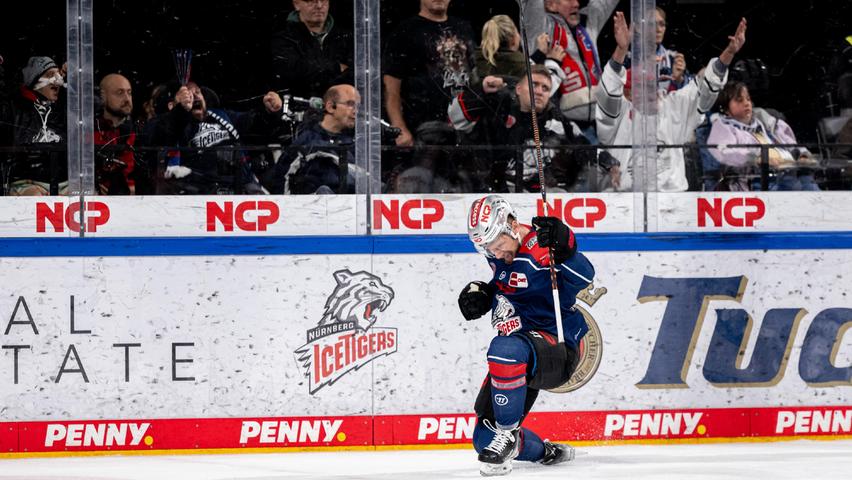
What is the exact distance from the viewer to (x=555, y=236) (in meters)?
3.90

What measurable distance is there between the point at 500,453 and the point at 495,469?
75mm

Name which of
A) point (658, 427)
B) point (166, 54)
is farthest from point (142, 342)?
point (658, 427)

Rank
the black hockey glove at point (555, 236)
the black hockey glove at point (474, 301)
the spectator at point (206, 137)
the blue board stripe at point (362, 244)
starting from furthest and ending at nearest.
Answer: the spectator at point (206, 137) < the blue board stripe at point (362, 244) < the black hockey glove at point (474, 301) < the black hockey glove at point (555, 236)

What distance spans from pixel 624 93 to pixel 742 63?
57 cm

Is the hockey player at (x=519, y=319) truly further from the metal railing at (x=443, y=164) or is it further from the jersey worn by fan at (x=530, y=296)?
the metal railing at (x=443, y=164)

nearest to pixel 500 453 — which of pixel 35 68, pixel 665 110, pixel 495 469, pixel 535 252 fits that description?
pixel 495 469

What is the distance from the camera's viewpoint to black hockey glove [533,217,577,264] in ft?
12.8

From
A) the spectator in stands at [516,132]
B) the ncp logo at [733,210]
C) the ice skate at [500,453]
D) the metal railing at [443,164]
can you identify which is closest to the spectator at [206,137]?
the metal railing at [443,164]

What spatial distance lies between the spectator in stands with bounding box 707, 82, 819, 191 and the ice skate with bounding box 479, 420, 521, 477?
5.76 ft

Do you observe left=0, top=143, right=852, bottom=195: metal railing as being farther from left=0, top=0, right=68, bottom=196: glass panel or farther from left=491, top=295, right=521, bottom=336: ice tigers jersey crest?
left=491, top=295, right=521, bottom=336: ice tigers jersey crest

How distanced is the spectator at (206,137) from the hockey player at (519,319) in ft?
4.09

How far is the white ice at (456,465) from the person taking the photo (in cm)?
409

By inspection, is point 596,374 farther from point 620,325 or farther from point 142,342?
point 142,342

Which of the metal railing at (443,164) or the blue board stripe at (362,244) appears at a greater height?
the metal railing at (443,164)
